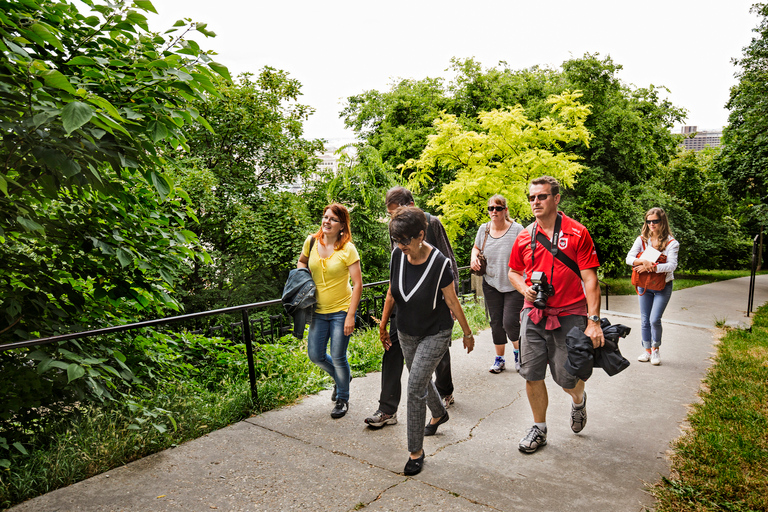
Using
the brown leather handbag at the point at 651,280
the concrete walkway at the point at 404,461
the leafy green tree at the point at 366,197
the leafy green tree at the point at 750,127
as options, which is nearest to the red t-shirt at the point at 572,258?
the concrete walkway at the point at 404,461

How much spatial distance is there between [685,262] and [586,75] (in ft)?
40.8

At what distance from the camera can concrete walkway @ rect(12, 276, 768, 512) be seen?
10.4 ft

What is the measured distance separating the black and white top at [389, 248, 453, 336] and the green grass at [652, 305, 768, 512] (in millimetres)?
1748

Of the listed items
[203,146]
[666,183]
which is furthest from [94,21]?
[666,183]

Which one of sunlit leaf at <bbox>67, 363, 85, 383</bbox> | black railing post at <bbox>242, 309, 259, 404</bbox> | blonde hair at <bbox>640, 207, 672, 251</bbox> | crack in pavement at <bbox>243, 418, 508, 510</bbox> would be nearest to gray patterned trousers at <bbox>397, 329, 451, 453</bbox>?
crack in pavement at <bbox>243, 418, 508, 510</bbox>

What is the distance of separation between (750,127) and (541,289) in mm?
20485

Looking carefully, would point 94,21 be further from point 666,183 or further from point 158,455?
point 666,183

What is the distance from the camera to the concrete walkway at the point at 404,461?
10.4 ft

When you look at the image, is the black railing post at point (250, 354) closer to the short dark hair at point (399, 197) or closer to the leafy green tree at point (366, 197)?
the short dark hair at point (399, 197)

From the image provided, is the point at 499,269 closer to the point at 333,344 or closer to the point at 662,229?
the point at 333,344

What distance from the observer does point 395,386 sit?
432 cm

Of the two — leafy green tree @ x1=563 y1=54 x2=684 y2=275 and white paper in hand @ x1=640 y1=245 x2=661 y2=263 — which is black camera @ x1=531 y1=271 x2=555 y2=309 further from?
leafy green tree @ x1=563 y1=54 x2=684 y2=275

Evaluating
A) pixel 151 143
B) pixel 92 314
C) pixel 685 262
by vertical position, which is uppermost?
pixel 151 143

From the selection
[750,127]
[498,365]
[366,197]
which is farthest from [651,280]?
[750,127]
